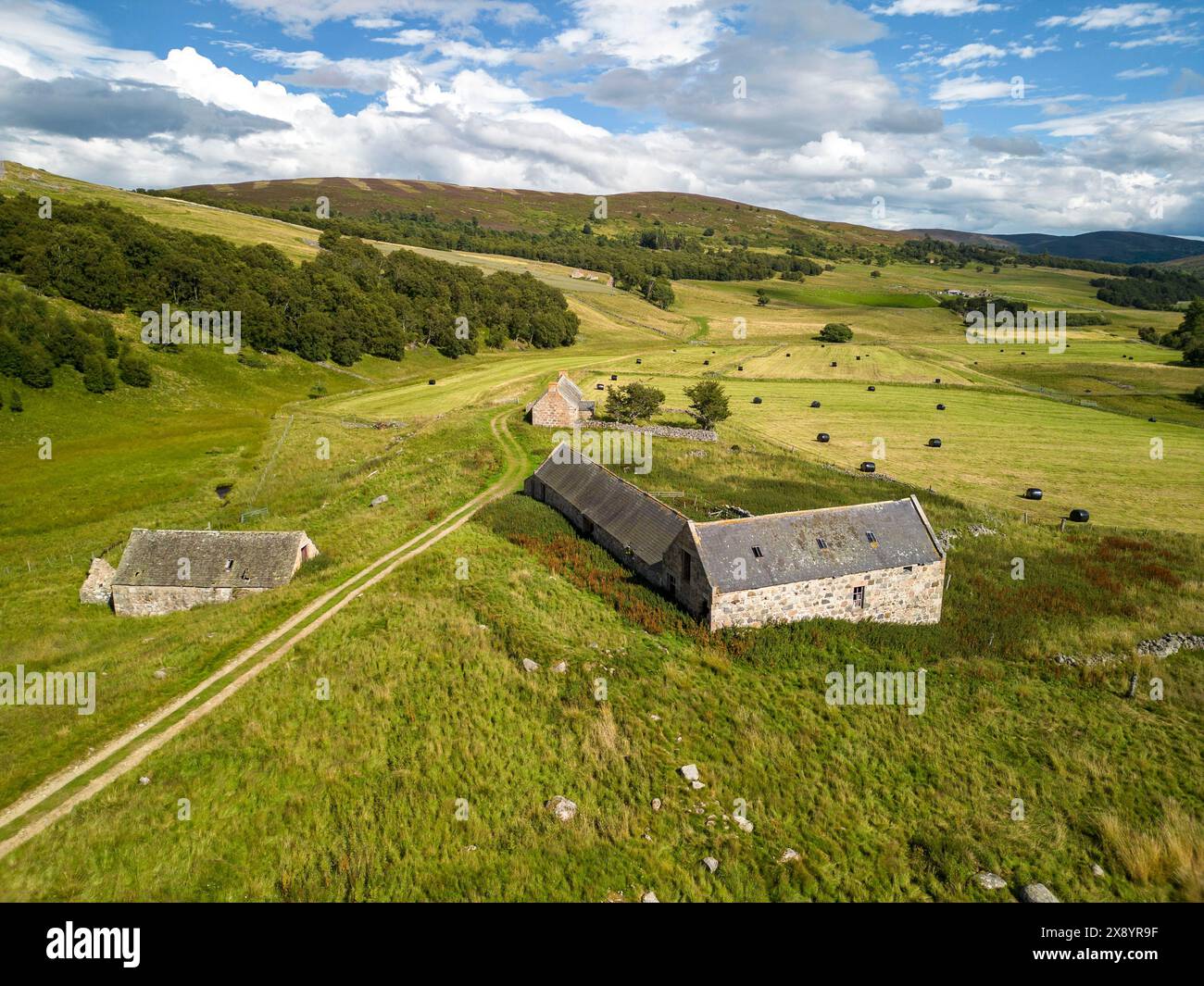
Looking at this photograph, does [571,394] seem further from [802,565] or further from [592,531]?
[802,565]

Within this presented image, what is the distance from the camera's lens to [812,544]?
28.2 m

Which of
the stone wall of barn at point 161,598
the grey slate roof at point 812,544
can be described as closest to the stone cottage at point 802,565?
the grey slate roof at point 812,544

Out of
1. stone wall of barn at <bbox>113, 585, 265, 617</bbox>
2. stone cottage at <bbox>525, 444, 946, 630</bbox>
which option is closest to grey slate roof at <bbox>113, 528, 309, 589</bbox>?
stone wall of barn at <bbox>113, 585, 265, 617</bbox>

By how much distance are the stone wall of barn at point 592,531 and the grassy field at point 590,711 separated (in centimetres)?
96

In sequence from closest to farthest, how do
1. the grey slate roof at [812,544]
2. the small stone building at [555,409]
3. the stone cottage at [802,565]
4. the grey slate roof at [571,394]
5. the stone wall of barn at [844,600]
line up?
1. the stone wall of barn at [844,600]
2. the stone cottage at [802,565]
3. the grey slate roof at [812,544]
4. the small stone building at [555,409]
5. the grey slate roof at [571,394]

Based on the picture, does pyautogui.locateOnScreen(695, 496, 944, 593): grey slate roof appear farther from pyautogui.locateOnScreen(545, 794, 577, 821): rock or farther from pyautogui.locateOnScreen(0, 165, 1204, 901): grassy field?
pyautogui.locateOnScreen(545, 794, 577, 821): rock

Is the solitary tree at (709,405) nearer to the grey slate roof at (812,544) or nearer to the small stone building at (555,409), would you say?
the small stone building at (555,409)

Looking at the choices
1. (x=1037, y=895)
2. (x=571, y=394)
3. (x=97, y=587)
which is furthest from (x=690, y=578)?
(x=571, y=394)

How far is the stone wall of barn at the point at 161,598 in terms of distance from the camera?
33.3 m

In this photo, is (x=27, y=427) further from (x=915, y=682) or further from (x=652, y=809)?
(x=915, y=682)

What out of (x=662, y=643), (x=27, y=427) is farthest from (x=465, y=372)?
(x=662, y=643)

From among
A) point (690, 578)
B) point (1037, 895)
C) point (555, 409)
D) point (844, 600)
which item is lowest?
point (1037, 895)

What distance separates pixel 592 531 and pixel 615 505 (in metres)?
2.26

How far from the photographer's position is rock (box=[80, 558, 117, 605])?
34.7 meters
